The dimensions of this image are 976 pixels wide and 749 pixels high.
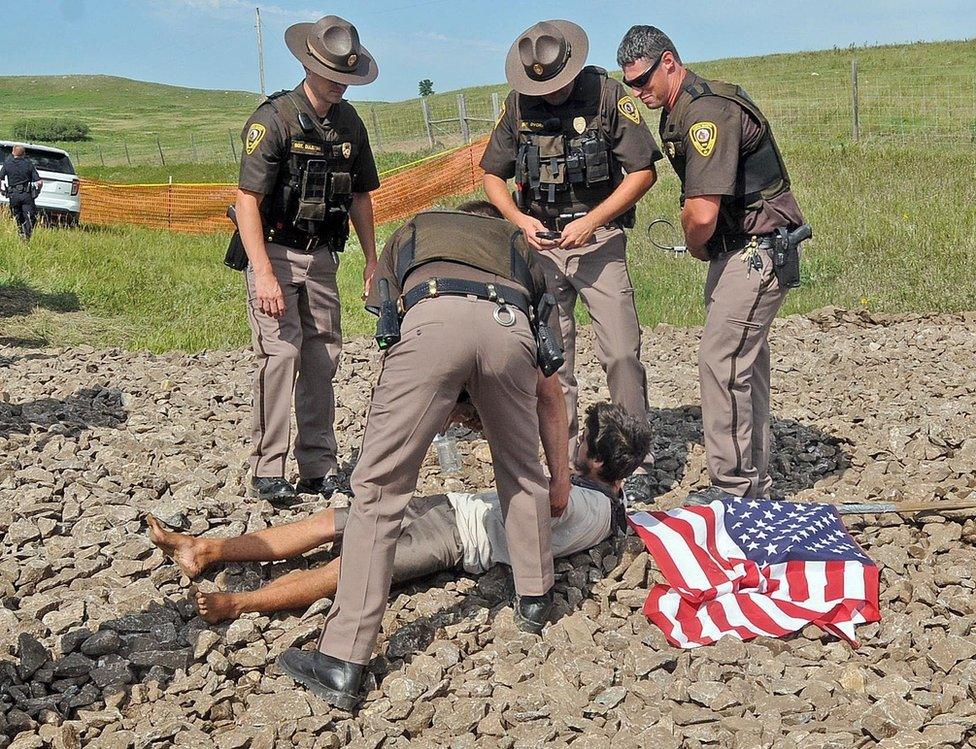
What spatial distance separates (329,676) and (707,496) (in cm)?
224

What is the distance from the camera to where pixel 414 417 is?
3.50m

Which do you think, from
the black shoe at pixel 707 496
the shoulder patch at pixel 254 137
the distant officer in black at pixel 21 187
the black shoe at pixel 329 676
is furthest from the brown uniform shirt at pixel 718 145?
the distant officer in black at pixel 21 187

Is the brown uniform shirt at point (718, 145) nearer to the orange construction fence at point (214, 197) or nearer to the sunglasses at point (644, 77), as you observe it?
the sunglasses at point (644, 77)

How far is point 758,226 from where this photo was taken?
488 centimetres

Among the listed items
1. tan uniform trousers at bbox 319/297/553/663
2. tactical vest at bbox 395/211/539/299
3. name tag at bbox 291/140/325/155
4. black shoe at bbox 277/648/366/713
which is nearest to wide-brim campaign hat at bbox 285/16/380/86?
name tag at bbox 291/140/325/155

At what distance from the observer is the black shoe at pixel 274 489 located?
509cm

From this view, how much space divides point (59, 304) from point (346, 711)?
972 centimetres

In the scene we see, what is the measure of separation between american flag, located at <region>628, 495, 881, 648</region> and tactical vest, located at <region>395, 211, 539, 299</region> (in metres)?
1.34

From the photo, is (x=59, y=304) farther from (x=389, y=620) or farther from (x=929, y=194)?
(x=929, y=194)

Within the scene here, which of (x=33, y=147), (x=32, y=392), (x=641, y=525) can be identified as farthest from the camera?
(x=33, y=147)

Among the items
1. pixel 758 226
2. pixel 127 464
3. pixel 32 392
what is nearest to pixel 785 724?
pixel 758 226

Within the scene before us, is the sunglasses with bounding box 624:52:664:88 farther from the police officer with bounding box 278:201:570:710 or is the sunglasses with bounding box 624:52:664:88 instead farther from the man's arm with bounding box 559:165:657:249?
the police officer with bounding box 278:201:570:710

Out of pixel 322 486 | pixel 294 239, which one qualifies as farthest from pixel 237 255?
pixel 322 486

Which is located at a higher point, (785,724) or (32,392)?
(32,392)
